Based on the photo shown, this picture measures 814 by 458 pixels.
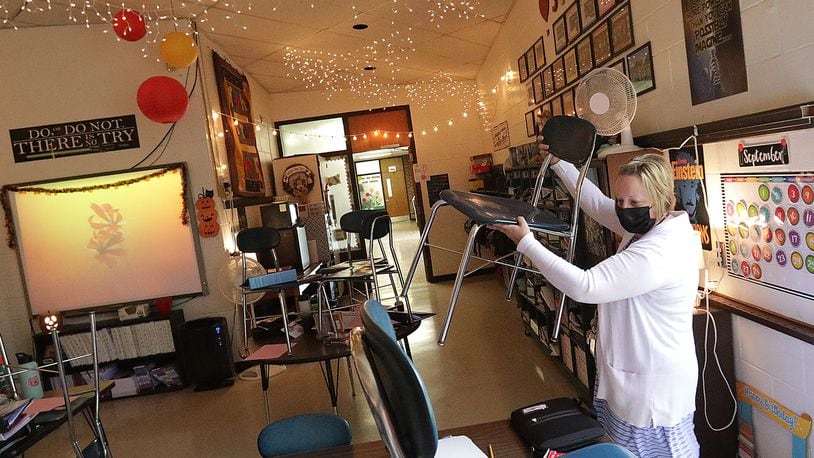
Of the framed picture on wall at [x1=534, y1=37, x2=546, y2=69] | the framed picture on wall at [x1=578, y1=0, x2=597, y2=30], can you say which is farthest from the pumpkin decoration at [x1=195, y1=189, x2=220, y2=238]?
the framed picture on wall at [x1=578, y1=0, x2=597, y2=30]

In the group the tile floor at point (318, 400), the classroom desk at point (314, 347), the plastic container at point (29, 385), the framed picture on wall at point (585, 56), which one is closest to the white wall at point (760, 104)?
the framed picture on wall at point (585, 56)

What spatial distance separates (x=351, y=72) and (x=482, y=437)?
631 cm

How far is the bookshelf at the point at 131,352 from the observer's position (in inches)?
194

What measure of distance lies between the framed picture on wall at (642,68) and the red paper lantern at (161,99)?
139 inches

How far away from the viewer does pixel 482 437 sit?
5.56 ft

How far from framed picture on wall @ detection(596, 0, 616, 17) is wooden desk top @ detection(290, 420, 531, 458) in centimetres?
255

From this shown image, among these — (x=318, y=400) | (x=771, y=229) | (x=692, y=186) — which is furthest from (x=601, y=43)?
(x=318, y=400)

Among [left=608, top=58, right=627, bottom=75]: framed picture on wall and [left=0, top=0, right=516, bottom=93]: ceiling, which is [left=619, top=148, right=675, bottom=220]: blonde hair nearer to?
[left=608, top=58, right=627, bottom=75]: framed picture on wall

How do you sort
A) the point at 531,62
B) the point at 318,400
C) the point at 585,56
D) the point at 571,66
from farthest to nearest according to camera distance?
the point at 531,62 < the point at 318,400 < the point at 571,66 < the point at 585,56

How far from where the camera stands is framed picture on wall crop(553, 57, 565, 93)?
160 inches

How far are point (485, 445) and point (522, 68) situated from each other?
4.39 m

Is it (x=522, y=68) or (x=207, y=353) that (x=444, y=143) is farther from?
(x=207, y=353)

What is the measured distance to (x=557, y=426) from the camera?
157 centimetres

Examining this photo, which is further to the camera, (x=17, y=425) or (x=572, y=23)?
(x=572, y=23)
